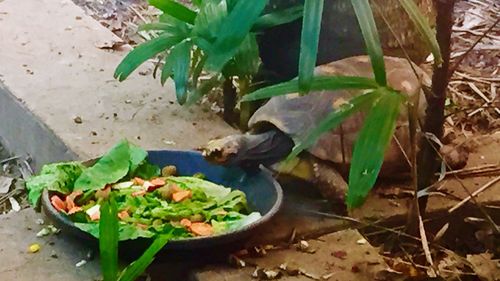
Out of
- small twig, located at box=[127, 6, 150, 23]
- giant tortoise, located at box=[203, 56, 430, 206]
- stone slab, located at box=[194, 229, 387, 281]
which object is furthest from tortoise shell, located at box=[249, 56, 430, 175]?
small twig, located at box=[127, 6, 150, 23]

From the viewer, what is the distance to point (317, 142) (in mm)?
2107

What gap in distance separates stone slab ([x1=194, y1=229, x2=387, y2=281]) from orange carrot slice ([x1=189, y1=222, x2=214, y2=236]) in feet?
0.25

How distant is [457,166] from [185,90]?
0.75 meters

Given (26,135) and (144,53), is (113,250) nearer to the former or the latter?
(144,53)

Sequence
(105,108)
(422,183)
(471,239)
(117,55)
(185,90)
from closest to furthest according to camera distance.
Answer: (422,183) < (471,239) < (185,90) < (105,108) < (117,55)

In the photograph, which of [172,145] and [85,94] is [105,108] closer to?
[85,94]

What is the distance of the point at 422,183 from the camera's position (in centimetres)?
206

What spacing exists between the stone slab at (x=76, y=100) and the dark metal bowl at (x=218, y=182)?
24 cm

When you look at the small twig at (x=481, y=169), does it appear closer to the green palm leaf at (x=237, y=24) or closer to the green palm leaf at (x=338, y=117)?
the green palm leaf at (x=338, y=117)

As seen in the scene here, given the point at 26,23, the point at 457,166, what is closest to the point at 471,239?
the point at 457,166

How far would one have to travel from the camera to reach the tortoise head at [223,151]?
2002 mm

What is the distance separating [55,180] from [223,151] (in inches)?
15.2

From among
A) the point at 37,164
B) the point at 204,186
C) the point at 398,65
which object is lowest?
the point at 37,164

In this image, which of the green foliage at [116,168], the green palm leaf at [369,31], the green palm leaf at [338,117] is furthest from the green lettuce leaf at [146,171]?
the green palm leaf at [369,31]
